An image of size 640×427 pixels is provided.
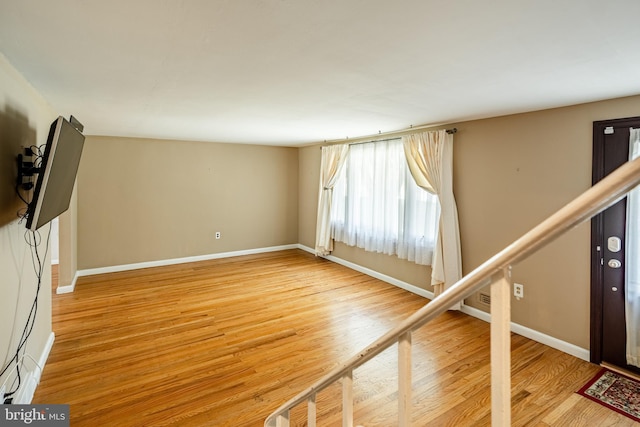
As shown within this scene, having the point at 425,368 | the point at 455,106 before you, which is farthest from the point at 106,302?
the point at 455,106

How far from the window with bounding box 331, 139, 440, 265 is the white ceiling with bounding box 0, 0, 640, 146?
146cm

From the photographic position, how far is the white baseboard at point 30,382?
2.12 metres

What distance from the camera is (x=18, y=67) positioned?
6.60 feet

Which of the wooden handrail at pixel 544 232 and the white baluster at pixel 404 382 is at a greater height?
the wooden handrail at pixel 544 232

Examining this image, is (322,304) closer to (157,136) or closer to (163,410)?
(163,410)

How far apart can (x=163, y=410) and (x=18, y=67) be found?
2411 mm

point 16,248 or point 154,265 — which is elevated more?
point 16,248

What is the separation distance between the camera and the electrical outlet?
10.7 feet

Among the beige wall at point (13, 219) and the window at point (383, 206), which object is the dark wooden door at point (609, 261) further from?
the beige wall at point (13, 219)

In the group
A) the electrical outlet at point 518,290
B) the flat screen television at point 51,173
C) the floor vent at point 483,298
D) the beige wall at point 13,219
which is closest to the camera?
the flat screen television at point 51,173

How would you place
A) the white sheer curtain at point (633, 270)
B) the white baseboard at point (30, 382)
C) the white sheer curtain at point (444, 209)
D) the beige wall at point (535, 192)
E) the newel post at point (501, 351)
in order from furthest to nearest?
the white sheer curtain at point (444, 209) < the beige wall at point (535, 192) < the white sheer curtain at point (633, 270) < the white baseboard at point (30, 382) < the newel post at point (501, 351)

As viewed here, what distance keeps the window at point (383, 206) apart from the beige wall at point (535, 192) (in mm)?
547

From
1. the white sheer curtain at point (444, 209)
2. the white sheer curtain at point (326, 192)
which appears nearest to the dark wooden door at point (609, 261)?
the white sheer curtain at point (444, 209)

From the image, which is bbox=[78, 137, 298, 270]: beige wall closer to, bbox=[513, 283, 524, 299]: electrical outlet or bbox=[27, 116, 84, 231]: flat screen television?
bbox=[27, 116, 84, 231]: flat screen television
